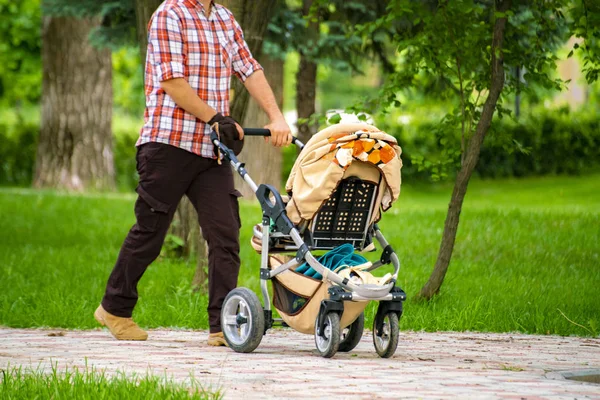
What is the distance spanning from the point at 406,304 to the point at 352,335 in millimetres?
1873

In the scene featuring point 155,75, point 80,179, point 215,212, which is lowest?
point 80,179

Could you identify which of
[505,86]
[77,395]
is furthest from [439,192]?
[77,395]

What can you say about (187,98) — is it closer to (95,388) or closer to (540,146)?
(95,388)

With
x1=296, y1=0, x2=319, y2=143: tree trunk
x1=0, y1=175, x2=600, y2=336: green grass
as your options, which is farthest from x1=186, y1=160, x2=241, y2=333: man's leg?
x1=296, y1=0, x2=319, y2=143: tree trunk

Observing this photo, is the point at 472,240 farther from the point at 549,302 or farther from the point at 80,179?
the point at 80,179

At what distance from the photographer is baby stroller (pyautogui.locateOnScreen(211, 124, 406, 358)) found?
543 centimetres

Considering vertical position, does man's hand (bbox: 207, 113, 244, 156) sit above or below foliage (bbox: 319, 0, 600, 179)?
below

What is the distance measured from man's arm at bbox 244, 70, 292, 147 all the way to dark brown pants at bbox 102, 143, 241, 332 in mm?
417

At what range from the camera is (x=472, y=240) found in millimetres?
11586

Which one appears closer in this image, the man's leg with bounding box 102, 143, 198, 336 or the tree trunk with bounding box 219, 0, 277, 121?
the man's leg with bounding box 102, 143, 198, 336

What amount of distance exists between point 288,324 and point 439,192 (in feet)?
59.8

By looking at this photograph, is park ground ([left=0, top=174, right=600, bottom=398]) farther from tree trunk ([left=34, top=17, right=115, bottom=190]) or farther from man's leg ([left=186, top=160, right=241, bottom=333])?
tree trunk ([left=34, top=17, right=115, bottom=190])

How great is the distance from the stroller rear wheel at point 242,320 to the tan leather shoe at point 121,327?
0.69 meters

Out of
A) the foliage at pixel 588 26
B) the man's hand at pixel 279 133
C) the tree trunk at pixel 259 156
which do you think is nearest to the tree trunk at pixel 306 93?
the tree trunk at pixel 259 156
